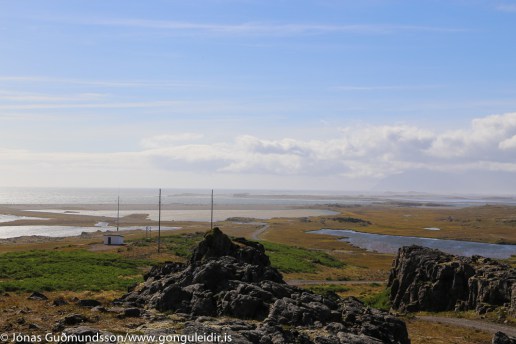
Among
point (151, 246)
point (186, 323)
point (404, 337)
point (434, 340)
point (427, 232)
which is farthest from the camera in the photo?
point (427, 232)

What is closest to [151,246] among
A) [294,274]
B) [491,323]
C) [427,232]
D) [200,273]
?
[294,274]

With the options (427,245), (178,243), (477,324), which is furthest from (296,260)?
(427,245)

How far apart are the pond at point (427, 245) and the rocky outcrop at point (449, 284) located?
60.5 meters

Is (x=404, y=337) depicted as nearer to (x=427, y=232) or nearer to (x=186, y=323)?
(x=186, y=323)

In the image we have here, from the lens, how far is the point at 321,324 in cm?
2872

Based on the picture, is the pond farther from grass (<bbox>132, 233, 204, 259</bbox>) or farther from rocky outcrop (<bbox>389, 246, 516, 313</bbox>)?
rocky outcrop (<bbox>389, 246, 516, 313</bbox>)

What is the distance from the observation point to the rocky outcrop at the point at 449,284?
43469mm

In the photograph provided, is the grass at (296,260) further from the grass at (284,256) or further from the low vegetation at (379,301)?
the low vegetation at (379,301)

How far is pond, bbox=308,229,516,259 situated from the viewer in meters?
111

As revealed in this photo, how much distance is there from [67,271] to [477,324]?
162 feet

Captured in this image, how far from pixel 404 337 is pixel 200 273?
15536mm

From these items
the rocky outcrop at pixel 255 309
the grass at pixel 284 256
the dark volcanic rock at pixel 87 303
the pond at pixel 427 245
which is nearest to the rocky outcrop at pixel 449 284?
the rocky outcrop at pixel 255 309

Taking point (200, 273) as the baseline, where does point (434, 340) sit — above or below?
below

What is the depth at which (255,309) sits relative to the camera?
3080cm
